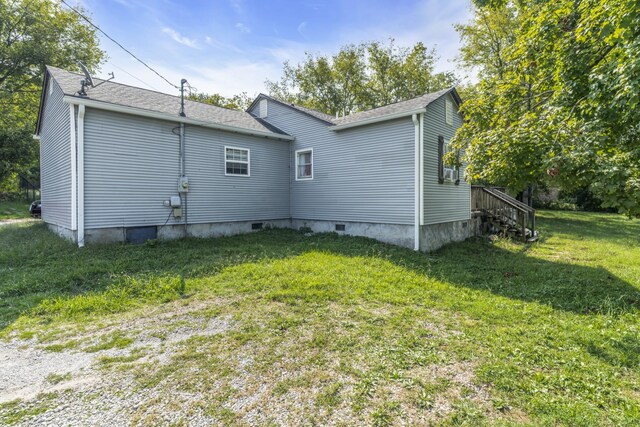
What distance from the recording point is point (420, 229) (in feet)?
27.1

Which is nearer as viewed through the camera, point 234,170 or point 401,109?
point 401,109

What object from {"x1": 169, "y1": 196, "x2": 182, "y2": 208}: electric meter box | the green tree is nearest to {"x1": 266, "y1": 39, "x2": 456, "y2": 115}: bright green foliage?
the green tree

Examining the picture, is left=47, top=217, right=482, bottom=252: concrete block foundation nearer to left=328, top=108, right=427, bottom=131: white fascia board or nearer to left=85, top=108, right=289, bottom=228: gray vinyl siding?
left=85, top=108, right=289, bottom=228: gray vinyl siding

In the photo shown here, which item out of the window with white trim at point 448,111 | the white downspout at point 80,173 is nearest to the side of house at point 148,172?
the white downspout at point 80,173

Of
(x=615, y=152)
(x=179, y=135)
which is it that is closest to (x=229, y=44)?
(x=179, y=135)

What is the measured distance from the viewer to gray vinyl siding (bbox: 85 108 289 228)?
7512 mm

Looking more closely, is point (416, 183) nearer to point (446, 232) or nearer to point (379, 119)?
point (379, 119)

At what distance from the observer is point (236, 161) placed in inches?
400

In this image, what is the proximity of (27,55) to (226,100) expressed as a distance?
13.0 metres

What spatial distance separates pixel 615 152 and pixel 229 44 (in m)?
10.6

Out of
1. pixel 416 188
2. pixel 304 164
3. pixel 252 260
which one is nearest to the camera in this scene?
pixel 252 260

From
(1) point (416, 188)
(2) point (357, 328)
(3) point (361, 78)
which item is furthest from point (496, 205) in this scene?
(3) point (361, 78)

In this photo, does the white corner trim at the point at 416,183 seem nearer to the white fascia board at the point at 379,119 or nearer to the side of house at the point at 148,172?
the white fascia board at the point at 379,119

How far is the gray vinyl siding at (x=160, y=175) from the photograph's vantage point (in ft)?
24.6
